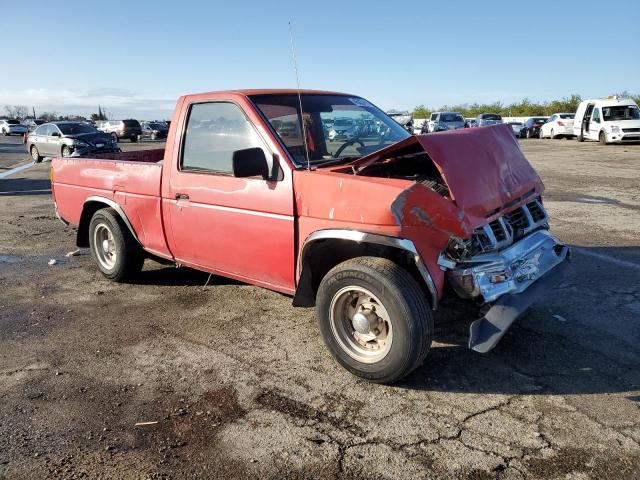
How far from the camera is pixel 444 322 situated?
437 centimetres

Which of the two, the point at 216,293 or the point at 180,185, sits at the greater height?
the point at 180,185

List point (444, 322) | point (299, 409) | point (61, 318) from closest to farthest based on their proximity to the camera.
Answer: point (299, 409) < point (444, 322) < point (61, 318)

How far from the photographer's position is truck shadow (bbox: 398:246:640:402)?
11.1 feet

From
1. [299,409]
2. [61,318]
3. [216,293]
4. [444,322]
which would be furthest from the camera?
[216,293]

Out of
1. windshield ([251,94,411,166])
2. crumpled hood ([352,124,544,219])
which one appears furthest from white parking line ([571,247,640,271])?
windshield ([251,94,411,166])

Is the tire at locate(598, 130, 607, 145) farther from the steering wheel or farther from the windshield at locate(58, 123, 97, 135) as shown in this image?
the steering wheel

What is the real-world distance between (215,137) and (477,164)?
7.02 ft

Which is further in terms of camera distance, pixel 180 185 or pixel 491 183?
pixel 180 185

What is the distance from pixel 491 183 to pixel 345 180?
1.03 metres

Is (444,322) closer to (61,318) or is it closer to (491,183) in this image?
(491,183)

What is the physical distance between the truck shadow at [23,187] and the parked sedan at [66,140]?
17.5 feet

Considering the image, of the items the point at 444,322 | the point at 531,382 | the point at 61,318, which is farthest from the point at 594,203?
the point at 61,318

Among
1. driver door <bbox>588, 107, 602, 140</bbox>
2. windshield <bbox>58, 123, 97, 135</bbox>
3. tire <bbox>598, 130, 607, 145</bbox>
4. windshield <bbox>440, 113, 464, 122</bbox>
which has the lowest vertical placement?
tire <bbox>598, 130, 607, 145</bbox>

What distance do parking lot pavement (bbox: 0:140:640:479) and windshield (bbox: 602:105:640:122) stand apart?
905 inches
